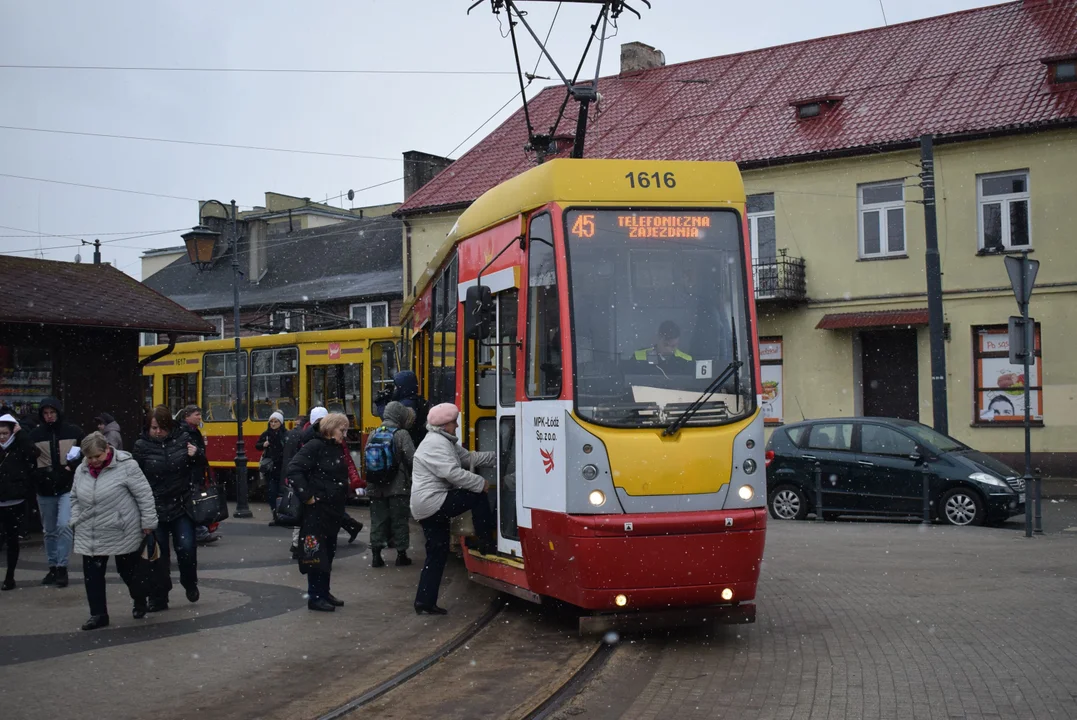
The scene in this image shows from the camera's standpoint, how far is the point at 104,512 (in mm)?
10156

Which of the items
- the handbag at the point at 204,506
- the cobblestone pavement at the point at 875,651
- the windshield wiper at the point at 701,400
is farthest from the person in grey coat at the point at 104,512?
the windshield wiper at the point at 701,400

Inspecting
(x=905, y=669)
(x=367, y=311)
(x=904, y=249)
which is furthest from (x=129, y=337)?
(x=367, y=311)

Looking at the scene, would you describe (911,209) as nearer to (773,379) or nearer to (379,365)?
(773,379)

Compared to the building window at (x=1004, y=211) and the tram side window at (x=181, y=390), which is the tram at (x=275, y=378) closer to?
the tram side window at (x=181, y=390)

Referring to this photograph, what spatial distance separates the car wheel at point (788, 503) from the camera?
19.6m

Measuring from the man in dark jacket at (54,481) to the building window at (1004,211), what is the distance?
22400mm

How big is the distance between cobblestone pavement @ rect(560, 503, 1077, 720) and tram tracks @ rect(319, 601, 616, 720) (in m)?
0.20

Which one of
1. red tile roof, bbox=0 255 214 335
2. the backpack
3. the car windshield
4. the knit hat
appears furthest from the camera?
the car windshield

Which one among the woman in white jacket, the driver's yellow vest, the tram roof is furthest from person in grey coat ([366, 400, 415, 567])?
the driver's yellow vest

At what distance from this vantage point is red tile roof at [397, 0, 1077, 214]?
30406 millimetres

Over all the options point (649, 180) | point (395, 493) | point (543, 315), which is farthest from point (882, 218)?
point (543, 315)

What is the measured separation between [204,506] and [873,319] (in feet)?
72.7

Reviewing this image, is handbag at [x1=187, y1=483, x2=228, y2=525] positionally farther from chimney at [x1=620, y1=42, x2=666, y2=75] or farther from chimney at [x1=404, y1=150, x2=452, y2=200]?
chimney at [x1=404, y1=150, x2=452, y2=200]

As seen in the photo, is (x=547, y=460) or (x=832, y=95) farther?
(x=832, y=95)
